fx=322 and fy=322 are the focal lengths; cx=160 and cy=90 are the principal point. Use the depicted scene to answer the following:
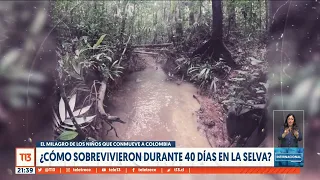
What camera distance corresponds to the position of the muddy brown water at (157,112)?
2.22 meters

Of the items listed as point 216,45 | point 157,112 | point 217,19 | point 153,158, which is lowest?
point 153,158

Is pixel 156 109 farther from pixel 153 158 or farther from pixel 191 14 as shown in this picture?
pixel 191 14

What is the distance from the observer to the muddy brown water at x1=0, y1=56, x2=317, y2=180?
2.22m

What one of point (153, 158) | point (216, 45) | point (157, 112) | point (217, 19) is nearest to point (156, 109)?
point (157, 112)

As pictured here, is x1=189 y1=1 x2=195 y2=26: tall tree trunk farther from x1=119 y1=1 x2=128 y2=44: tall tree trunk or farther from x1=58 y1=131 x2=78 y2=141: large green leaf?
x1=58 y1=131 x2=78 y2=141: large green leaf

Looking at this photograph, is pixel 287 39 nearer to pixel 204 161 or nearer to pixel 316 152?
pixel 316 152

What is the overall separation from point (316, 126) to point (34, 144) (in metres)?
1.94

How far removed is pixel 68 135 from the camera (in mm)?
2236

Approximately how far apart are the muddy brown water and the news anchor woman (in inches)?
9.3

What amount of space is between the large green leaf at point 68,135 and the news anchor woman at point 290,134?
141 cm

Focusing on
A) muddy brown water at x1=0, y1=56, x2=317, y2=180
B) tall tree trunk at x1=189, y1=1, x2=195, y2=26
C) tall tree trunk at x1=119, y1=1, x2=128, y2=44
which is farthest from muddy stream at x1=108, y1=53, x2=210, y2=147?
tall tree trunk at x1=189, y1=1, x2=195, y2=26

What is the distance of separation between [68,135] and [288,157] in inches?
60.0

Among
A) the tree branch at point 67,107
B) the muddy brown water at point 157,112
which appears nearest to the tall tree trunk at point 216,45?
the muddy brown water at point 157,112

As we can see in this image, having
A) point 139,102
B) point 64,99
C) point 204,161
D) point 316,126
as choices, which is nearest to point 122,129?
point 139,102
